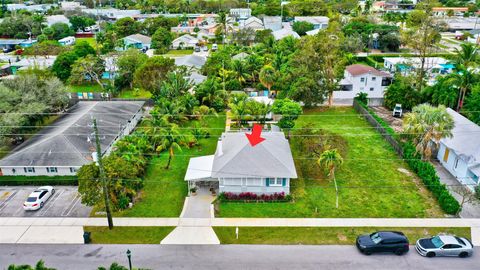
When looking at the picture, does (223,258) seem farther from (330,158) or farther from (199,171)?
(330,158)

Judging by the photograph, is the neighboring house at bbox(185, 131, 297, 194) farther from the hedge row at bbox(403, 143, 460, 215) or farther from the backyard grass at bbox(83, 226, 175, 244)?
the hedge row at bbox(403, 143, 460, 215)

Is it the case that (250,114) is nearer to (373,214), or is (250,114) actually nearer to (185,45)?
(373,214)

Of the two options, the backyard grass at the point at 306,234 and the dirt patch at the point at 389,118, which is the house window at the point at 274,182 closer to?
the backyard grass at the point at 306,234

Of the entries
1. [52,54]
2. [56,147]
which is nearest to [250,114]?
[56,147]

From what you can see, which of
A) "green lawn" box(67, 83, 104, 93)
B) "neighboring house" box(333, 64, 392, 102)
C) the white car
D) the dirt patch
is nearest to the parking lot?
the white car

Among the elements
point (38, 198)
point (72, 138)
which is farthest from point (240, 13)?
point (38, 198)

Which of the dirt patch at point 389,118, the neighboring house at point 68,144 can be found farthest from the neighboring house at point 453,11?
the neighboring house at point 68,144
